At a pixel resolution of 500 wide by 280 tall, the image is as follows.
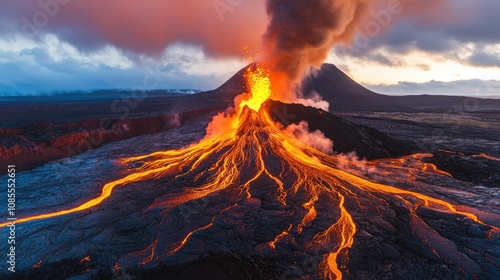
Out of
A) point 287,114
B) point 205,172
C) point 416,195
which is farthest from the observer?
point 287,114

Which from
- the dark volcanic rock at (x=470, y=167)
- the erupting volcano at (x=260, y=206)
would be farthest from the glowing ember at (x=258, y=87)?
the dark volcanic rock at (x=470, y=167)

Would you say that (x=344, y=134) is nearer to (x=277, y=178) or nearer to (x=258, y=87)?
(x=277, y=178)

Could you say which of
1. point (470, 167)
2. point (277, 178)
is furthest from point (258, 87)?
point (470, 167)

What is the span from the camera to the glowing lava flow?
33.3 feet

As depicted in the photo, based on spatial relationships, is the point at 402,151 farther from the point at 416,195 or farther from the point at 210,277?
the point at 210,277

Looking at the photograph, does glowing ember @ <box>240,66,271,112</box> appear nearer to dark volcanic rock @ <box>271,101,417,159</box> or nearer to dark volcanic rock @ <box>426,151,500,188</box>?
dark volcanic rock @ <box>271,101,417,159</box>

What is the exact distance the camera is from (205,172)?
1702 centimetres

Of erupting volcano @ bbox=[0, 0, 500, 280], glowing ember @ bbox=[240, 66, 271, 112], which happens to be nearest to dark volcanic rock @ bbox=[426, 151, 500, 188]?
erupting volcano @ bbox=[0, 0, 500, 280]

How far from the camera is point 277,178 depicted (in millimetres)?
15836

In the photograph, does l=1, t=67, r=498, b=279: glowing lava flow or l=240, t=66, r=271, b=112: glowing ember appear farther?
l=240, t=66, r=271, b=112: glowing ember

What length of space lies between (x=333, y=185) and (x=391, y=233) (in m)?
4.82

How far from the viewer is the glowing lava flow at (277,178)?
1016 centimetres

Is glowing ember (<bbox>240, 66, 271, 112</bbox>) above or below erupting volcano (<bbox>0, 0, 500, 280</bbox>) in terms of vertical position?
above

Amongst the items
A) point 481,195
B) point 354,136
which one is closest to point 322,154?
point 354,136
